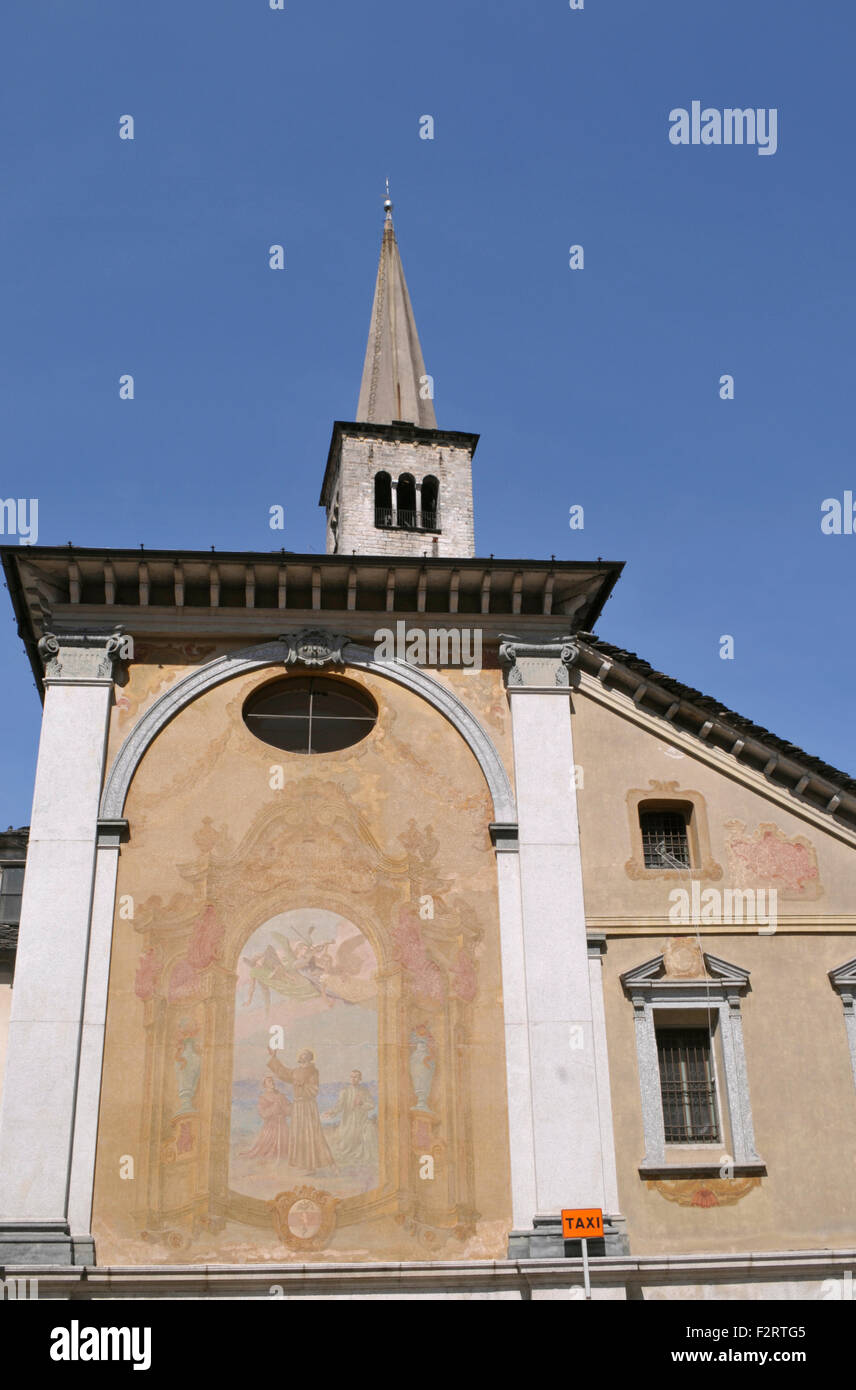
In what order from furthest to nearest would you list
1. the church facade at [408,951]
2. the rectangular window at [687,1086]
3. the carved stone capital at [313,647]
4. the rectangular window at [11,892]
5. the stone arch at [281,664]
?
the rectangular window at [11,892] → the carved stone capital at [313,647] → the stone arch at [281,664] → the rectangular window at [687,1086] → the church facade at [408,951]

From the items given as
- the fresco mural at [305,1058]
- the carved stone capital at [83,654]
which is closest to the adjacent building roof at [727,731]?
the fresco mural at [305,1058]

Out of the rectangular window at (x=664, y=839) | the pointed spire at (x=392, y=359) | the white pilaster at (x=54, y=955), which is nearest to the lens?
the white pilaster at (x=54, y=955)

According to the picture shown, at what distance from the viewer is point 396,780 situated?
20.4 metres

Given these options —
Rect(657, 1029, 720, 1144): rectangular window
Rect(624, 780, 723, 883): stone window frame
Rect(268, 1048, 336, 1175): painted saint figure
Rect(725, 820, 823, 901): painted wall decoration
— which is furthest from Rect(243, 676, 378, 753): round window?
Rect(657, 1029, 720, 1144): rectangular window

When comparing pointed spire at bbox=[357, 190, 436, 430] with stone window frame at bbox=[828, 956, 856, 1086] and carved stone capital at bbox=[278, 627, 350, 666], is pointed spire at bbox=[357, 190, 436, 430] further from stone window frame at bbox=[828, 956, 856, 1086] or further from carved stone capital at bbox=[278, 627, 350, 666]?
stone window frame at bbox=[828, 956, 856, 1086]

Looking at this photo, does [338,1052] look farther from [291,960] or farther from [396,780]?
[396,780]

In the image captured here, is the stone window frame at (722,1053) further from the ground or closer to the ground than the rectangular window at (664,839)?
closer to the ground

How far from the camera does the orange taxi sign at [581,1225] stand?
1736 centimetres

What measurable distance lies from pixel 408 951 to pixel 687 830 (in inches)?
183

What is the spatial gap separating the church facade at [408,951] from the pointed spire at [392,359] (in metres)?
13.9

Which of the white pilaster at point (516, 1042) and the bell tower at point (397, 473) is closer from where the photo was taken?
the white pilaster at point (516, 1042)

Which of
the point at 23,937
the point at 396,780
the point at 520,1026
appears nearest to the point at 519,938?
the point at 520,1026

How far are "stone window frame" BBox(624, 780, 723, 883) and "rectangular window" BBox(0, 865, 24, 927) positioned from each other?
9938 mm

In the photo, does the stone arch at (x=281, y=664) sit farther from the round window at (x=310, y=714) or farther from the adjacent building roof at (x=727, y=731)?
the adjacent building roof at (x=727, y=731)
